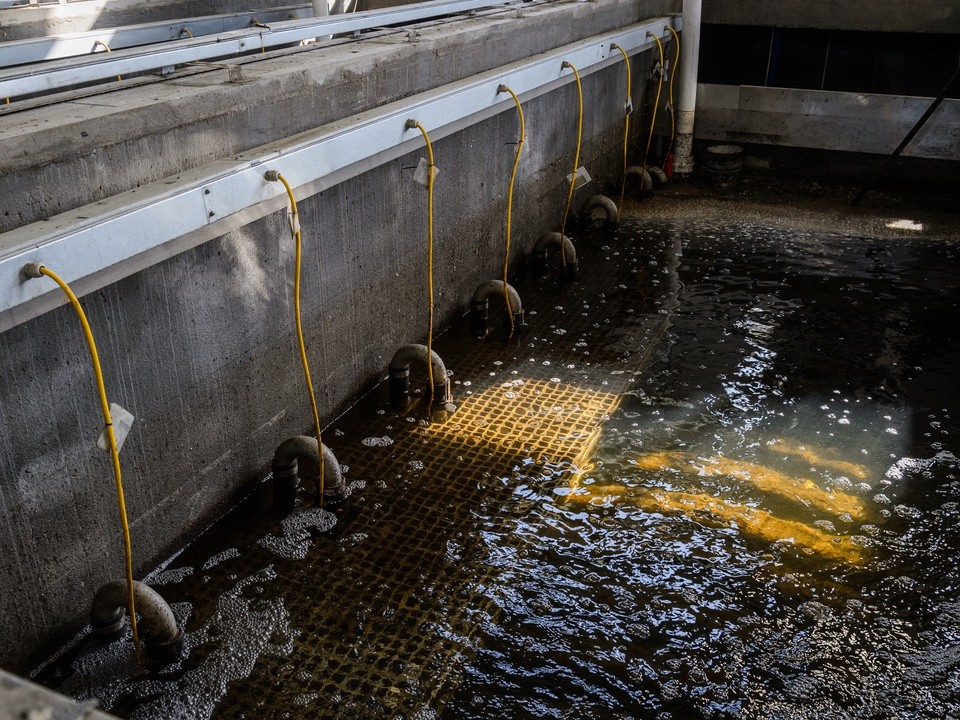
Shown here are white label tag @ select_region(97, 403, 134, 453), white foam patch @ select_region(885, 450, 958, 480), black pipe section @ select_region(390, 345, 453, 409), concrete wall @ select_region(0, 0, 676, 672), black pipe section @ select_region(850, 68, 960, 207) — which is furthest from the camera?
black pipe section @ select_region(850, 68, 960, 207)

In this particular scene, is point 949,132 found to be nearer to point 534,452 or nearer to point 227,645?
point 534,452

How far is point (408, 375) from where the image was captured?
528cm

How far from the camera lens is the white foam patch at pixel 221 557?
3955mm

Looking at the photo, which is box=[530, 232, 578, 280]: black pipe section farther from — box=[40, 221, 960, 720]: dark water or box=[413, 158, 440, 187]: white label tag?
box=[413, 158, 440, 187]: white label tag

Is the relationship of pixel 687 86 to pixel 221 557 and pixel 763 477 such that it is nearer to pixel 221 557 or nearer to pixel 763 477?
pixel 763 477

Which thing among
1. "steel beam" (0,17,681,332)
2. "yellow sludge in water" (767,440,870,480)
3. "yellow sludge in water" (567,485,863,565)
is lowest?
"yellow sludge in water" (567,485,863,565)

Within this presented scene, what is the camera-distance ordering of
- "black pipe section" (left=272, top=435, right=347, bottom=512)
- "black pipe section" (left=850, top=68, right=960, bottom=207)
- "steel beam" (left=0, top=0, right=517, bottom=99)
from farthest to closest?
"black pipe section" (left=850, top=68, right=960, bottom=207), "black pipe section" (left=272, top=435, right=347, bottom=512), "steel beam" (left=0, top=0, right=517, bottom=99)

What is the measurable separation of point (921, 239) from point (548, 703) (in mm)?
6334

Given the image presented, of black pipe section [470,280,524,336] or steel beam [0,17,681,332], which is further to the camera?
black pipe section [470,280,524,336]

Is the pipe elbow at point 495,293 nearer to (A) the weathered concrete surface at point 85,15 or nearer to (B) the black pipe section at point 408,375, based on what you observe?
(B) the black pipe section at point 408,375

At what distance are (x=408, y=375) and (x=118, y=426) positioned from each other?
2404 mm

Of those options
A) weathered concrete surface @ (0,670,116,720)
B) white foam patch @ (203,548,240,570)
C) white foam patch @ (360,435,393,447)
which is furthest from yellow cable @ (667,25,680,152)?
weathered concrete surface @ (0,670,116,720)

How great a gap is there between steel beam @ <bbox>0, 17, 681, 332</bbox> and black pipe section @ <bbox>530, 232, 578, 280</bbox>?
5.27ft

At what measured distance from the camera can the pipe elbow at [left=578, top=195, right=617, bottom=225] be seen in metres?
8.02
